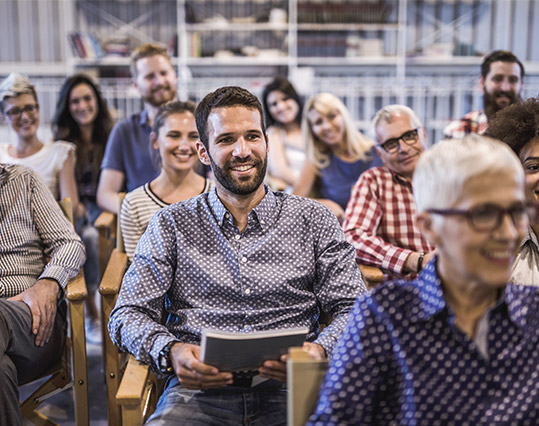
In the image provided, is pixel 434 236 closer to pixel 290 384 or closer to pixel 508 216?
pixel 508 216

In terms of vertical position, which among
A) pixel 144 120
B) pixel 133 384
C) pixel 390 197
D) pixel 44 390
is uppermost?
pixel 144 120

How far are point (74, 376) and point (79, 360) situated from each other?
6 centimetres

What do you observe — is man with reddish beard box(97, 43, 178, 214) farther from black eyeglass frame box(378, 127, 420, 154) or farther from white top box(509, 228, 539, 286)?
white top box(509, 228, 539, 286)

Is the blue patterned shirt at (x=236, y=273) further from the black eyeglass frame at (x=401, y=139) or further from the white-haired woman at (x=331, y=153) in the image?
the white-haired woman at (x=331, y=153)

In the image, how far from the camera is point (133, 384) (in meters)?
1.40

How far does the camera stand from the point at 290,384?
1.12 m

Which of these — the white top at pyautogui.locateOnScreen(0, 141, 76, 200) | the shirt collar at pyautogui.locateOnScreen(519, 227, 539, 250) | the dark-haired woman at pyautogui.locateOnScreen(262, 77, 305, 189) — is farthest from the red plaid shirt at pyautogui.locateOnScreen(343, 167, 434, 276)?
the white top at pyautogui.locateOnScreen(0, 141, 76, 200)

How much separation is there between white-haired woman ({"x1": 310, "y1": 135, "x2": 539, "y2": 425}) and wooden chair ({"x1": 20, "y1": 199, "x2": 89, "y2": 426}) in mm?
1024

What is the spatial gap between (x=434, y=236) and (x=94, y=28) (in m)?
6.30

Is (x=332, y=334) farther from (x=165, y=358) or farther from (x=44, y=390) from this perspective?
(x=44, y=390)

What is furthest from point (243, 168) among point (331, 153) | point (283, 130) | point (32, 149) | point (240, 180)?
→ point (283, 130)

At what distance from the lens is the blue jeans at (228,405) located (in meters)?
1.46

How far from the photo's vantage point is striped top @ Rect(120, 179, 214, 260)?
2.21 m

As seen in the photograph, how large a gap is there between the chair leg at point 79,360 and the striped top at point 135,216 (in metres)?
0.40
